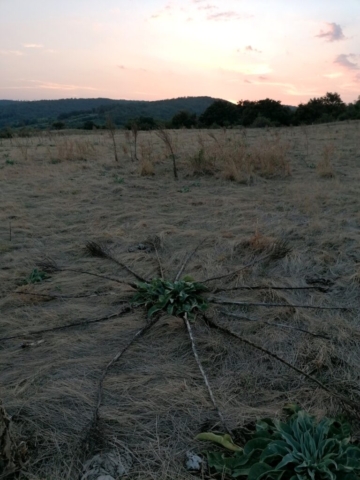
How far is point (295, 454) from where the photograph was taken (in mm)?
1654

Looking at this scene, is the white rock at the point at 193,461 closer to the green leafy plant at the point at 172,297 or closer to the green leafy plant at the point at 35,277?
the green leafy plant at the point at 172,297

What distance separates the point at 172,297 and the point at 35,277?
1.37 meters

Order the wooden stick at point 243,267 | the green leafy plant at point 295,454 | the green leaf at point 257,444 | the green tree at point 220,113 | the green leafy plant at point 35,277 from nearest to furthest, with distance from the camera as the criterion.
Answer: the green leafy plant at point 295,454 < the green leaf at point 257,444 < the wooden stick at point 243,267 < the green leafy plant at point 35,277 < the green tree at point 220,113

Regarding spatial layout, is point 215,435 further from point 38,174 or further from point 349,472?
point 38,174

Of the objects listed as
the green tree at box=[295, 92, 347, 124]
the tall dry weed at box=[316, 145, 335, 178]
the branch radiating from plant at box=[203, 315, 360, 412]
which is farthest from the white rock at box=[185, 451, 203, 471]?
the green tree at box=[295, 92, 347, 124]

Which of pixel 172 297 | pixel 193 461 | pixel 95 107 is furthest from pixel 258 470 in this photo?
pixel 95 107

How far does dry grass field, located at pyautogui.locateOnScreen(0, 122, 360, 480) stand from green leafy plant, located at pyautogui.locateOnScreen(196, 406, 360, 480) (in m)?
0.17

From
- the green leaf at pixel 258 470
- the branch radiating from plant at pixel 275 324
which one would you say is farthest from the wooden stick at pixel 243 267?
the green leaf at pixel 258 470

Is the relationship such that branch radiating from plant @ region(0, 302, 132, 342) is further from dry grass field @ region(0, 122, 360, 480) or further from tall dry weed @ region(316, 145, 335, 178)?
tall dry weed @ region(316, 145, 335, 178)

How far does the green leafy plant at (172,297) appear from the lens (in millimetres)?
2896

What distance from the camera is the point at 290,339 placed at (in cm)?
270

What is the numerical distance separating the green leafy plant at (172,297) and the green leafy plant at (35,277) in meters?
1.01

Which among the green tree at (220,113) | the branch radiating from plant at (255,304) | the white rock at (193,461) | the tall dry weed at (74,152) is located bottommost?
the white rock at (193,461)

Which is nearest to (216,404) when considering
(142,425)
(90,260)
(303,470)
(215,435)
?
(215,435)
